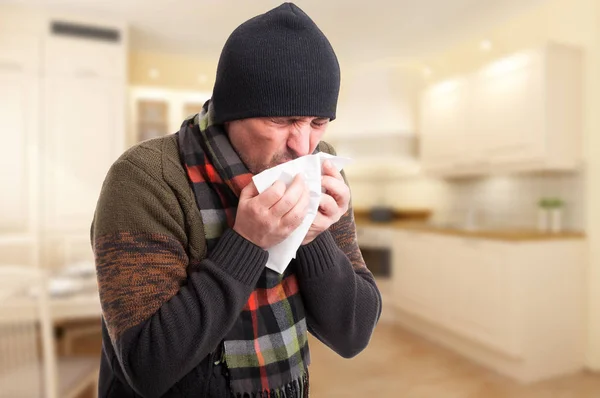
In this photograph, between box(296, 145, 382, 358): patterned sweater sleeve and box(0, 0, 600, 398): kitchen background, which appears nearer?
box(296, 145, 382, 358): patterned sweater sleeve

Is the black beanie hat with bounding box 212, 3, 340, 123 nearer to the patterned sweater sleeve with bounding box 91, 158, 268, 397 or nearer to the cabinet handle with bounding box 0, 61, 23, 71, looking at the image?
the patterned sweater sleeve with bounding box 91, 158, 268, 397

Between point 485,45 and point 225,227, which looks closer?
point 225,227

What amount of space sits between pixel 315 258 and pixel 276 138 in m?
0.13

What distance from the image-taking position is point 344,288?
0.48 m

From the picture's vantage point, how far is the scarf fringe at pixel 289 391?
458 mm

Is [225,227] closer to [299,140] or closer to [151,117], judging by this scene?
[299,140]

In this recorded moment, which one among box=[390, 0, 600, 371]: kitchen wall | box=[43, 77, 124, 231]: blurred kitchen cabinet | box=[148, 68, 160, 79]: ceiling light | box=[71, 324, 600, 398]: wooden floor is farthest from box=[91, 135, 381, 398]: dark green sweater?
box=[148, 68, 160, 79]: ceiling light

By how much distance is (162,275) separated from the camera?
41 centimetres

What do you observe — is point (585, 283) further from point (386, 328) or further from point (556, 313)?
point (386, 328)

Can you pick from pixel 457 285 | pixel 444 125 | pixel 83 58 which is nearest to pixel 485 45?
pixel 444 125

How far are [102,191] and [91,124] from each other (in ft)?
8.66

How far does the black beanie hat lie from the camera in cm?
40

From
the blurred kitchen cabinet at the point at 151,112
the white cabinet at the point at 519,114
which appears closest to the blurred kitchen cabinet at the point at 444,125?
the white cabinet at the point at 519,114

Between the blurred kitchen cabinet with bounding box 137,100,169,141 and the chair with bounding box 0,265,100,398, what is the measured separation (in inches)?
91.0
